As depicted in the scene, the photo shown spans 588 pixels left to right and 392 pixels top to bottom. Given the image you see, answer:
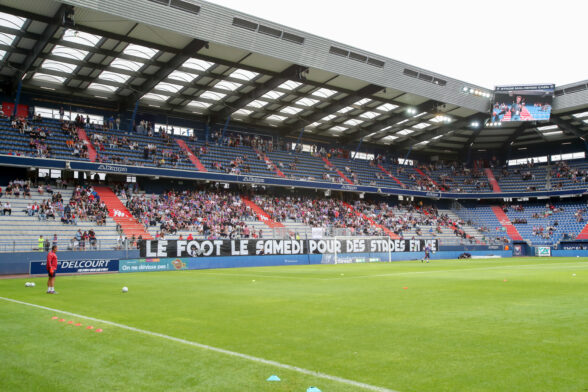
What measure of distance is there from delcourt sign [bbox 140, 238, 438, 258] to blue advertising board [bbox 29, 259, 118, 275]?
289 cm

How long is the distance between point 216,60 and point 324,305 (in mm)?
29183

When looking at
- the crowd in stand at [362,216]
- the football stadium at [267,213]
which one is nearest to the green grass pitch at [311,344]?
the football stadium at [267,213]

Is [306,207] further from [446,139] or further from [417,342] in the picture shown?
[417,342]

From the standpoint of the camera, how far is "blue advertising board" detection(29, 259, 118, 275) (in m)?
29.1

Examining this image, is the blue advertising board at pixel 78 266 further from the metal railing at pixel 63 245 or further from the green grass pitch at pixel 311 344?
the green grass pitch at pixel 311 344

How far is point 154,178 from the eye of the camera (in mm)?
46938

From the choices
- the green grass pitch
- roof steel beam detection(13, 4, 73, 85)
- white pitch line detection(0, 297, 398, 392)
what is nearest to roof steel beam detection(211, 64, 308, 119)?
roof steel beam detection(13, 4, 73, 85)

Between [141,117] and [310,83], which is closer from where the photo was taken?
[310,83]

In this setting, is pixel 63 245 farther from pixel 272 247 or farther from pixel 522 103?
pixel 522 103

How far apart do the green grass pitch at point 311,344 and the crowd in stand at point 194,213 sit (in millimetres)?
27435

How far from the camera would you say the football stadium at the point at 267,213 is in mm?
6816

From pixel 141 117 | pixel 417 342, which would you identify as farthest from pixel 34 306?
pixel 141 117

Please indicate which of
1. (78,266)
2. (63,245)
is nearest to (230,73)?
(63,245)

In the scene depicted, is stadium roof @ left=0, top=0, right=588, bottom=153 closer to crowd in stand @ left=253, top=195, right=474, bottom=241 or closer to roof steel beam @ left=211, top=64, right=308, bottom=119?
roof steel beam @ left=211, top=64, right=308, bottom=119
